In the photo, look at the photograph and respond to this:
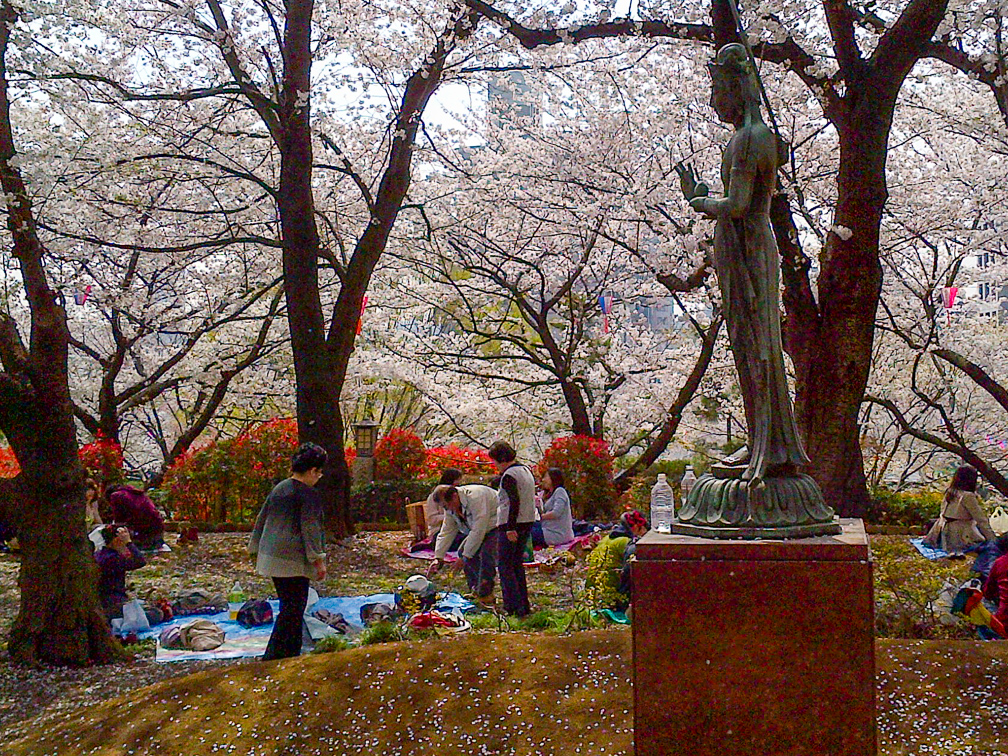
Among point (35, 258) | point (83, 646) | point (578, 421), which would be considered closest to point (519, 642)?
point (83, 646)

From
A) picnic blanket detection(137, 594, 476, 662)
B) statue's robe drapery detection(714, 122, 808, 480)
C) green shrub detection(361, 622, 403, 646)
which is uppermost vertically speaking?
statue's robe drapery detection(714, 122, 808, 480)

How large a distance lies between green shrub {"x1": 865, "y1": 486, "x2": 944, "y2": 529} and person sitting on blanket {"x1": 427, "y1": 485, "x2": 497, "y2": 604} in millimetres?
6724

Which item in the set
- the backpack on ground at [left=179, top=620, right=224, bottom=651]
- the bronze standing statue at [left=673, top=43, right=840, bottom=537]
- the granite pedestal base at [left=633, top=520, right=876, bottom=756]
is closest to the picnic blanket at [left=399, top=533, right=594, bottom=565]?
the backpack on ground at [left=179, top=620, right=224, bottom=651]

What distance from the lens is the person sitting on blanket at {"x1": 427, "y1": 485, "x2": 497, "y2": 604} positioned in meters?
8.95

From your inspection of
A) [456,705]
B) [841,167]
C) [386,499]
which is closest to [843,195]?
[841,167]

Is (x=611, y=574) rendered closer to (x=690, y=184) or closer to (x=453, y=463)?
(x=690, y=184)

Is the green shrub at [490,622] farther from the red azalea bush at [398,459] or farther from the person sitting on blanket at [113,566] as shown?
the red azalea bush at [398,459]

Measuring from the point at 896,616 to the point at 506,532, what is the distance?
2.91 meters

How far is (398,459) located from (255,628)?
678cm

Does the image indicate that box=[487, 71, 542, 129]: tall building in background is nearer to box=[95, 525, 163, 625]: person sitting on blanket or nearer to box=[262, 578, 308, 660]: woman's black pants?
box=[95, 525, 163, 625]: person sitting on blanket

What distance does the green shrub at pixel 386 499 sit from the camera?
15.0 metres

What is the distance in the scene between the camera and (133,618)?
8641 mm

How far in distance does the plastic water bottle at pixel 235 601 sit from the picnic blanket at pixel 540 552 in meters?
2.17

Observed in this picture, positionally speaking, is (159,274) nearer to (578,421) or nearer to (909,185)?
(578,421)
